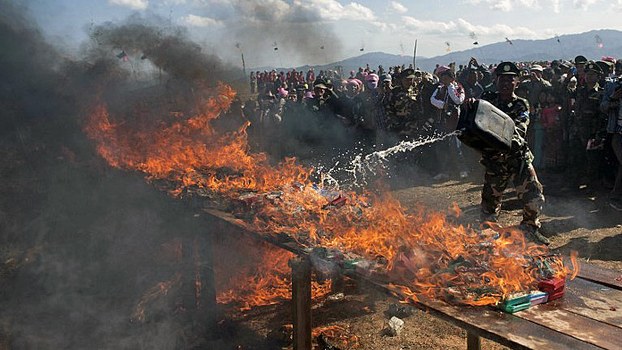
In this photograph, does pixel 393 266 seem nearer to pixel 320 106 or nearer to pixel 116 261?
pixel 116 261

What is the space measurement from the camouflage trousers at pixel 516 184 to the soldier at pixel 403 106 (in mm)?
4380

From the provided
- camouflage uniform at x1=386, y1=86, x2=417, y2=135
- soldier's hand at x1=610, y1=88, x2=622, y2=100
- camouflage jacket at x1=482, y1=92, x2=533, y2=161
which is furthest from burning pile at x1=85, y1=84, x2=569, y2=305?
soldier's hand at x1=610, y1=88, x2=622, y2=100

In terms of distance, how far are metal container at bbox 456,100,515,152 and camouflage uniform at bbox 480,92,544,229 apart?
1.93 ft

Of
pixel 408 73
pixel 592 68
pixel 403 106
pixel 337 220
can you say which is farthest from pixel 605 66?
pixel 337 220

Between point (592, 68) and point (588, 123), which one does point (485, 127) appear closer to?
point (592, 68)

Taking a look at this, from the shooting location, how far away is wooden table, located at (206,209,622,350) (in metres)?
2.53

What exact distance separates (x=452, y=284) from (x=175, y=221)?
3.82 metres

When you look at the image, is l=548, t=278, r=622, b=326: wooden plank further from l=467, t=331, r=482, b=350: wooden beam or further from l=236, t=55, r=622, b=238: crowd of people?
l=236, t=55, r=622, b=238: crowd of people

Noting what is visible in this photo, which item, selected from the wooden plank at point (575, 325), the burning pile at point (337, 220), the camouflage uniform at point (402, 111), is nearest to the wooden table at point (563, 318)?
the wooden plank at point (575, 325)

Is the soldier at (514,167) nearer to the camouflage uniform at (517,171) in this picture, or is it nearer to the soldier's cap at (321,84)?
the camouflage uniform at (517,171)

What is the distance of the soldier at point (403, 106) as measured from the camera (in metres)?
9.70

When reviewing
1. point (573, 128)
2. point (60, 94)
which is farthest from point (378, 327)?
point (60, 94)

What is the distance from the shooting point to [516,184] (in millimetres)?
5289

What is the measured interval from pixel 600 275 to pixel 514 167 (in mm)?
2037
